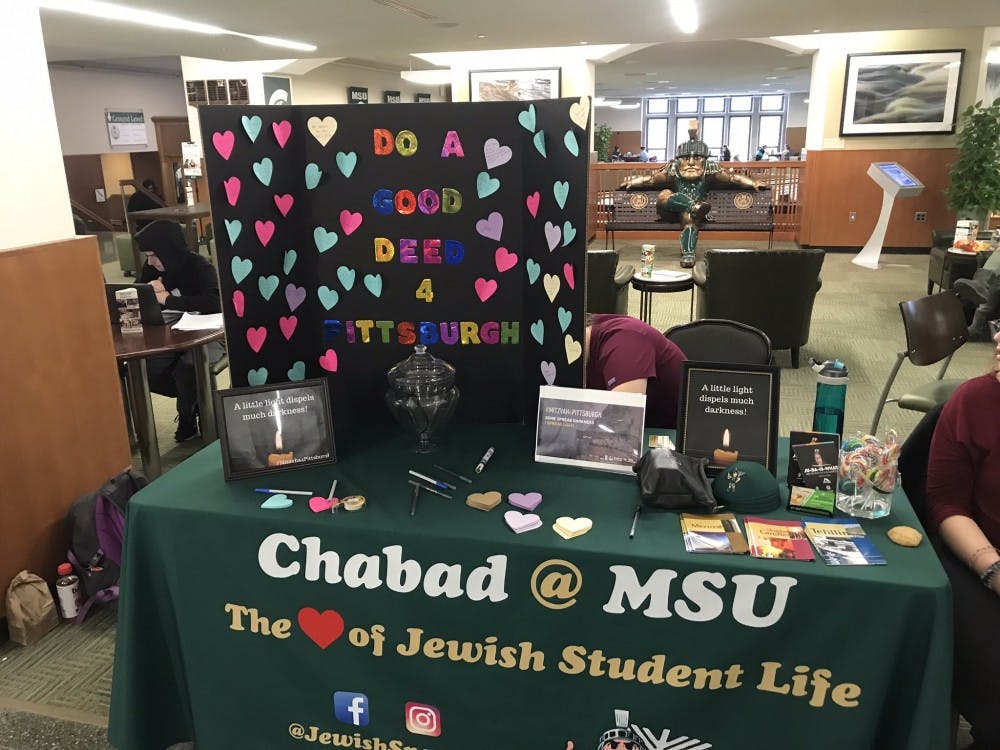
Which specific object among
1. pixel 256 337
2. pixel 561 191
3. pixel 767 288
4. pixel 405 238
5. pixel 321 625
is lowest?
pixel 321 625

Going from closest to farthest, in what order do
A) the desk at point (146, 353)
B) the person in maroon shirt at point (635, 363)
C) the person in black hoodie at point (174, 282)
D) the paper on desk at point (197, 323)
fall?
1. the person in maroon shirt at point (635, 363)
2. the desk at point (146, 353)
3. the paper on desk at point (197, 323)
4. the person in black hoodie at point (174, 282)

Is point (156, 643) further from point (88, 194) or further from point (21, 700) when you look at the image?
point (88, 194)

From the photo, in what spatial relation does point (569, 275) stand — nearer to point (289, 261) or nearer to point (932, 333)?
point (289, 261)

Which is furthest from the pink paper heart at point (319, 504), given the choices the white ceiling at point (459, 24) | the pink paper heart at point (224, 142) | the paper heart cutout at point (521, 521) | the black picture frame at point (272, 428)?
the white ceiling at point (459, 24)

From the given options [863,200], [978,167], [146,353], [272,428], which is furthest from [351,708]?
[863,200]

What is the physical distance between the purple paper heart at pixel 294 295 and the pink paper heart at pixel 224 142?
33 cm

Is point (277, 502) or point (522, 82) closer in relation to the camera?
point (277, 502)

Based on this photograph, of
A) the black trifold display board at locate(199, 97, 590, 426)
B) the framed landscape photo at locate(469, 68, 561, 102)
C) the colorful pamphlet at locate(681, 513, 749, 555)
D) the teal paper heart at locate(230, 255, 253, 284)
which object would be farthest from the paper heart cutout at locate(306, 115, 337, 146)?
the framed landscape photo at locate(469, 68, 561, 102)

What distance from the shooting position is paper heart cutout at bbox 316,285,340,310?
6.03 feet

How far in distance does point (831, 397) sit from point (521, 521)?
74cm

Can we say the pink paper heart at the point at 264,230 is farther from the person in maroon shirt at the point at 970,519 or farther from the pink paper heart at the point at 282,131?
the person in maroon shirt at the point at 970,519

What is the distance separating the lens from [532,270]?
5.76 feet

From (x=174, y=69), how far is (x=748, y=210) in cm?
956

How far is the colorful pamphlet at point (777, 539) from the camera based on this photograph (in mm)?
1312
